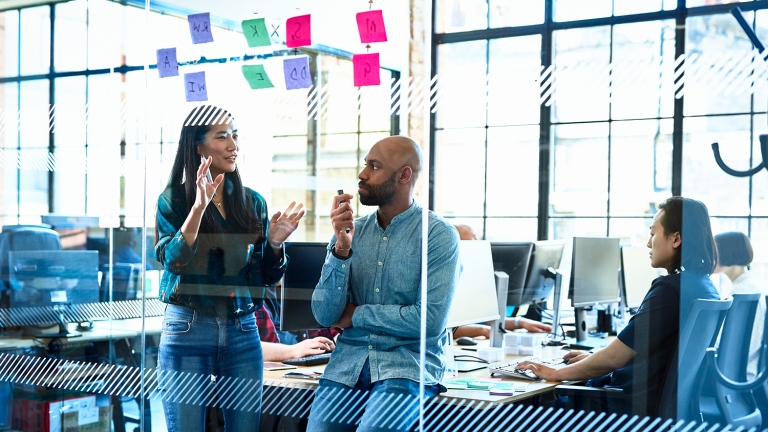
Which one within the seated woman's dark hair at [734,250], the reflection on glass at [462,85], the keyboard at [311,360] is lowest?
the keyboard at [311,360]

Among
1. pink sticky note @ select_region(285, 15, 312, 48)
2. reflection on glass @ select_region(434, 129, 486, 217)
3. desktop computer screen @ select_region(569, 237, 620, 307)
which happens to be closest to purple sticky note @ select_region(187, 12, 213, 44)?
pink sticky note @ select_region(285, 15, 312, 48)

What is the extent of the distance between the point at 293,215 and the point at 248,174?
258 millimetres

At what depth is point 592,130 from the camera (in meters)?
2.39

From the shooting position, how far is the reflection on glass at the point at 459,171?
8.48ft

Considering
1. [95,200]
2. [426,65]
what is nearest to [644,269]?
[426,65]

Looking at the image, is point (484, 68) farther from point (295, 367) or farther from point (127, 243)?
point (127, 243)

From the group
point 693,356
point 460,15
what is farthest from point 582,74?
point 693,356

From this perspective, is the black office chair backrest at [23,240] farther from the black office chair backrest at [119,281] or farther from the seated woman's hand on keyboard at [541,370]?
the seated woman's hand on keyboard at [541,370]

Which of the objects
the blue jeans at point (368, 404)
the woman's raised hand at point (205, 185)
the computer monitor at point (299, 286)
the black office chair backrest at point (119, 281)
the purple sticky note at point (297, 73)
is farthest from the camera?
the black office chair backrest at point (119, 281)

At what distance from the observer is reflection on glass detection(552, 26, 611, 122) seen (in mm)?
2389

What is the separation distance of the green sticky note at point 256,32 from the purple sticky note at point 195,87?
260 mm

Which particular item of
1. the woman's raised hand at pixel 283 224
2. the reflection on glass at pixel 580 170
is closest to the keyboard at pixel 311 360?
the woman's raised hand at pixel 283 224

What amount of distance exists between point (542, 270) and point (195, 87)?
1550mm

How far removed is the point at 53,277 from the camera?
3975 millimetres
